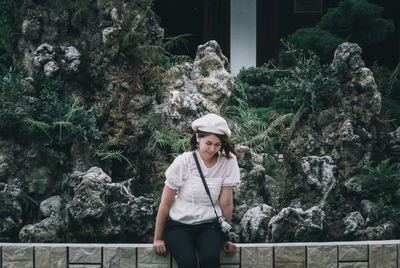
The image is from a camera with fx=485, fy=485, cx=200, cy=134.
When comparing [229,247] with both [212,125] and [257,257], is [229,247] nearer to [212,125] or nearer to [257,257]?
[257,257]

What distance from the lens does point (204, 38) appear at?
9062 millimetres

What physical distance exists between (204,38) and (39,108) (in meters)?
4.86

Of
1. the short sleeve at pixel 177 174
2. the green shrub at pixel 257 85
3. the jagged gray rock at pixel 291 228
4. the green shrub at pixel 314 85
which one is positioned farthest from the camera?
the green shrub at pixel 257 85

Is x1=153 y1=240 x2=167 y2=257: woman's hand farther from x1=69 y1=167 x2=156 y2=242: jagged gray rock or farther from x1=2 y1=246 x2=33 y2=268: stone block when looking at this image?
x1=2 y1=246 x2=33 y2=268: stone block

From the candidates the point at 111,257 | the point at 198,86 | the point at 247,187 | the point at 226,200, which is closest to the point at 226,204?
the point at 226,200

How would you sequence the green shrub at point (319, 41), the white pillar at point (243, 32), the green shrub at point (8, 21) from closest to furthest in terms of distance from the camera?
the green shrub at point (8, 21) → the green shrub at point (319, 41) → the white pillar at point (243, 32)

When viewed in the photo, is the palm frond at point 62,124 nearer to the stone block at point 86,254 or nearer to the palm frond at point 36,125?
the palm frond at point 36,125

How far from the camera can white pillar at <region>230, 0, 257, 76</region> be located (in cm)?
874

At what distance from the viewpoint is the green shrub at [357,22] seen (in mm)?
6523

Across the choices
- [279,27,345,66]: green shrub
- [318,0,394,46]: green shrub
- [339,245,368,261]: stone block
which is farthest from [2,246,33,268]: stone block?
[318,0,394,46]: green shrub

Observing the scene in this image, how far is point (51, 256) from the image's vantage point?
3566 mm

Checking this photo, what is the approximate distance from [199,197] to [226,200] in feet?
0.64

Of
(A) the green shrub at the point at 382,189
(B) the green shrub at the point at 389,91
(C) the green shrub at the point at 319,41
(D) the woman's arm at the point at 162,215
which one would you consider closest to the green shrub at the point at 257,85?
(C) the green shrub at the point at 319,41

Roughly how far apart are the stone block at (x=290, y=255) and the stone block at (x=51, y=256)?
157 cm
